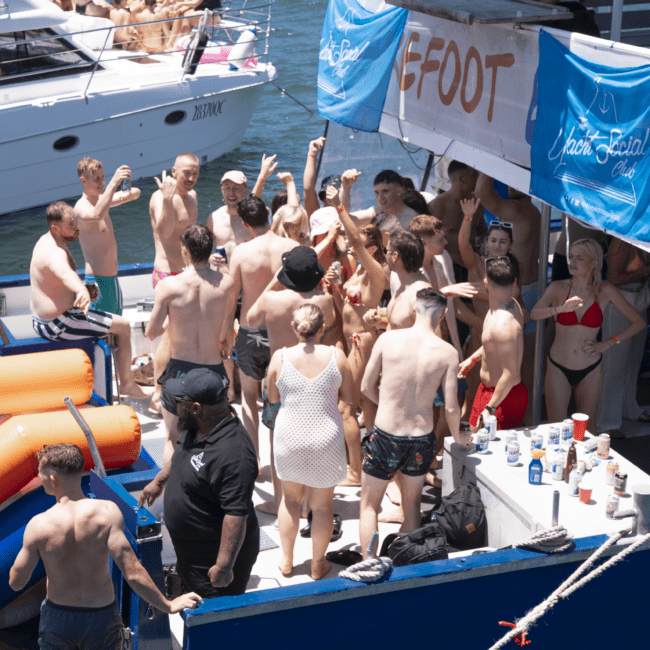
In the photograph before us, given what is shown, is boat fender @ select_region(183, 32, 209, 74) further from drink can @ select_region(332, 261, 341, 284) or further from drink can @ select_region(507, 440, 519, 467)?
drink can @ select_region(507, 440, 519, 467)

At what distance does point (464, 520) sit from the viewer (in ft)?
16.1

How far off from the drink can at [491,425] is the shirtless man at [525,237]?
113 cm

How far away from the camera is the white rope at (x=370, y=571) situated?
3.64 m

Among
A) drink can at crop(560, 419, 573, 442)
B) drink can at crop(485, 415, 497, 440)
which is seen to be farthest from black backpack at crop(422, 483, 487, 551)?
drink can at crop(560, 419, 573, 442)

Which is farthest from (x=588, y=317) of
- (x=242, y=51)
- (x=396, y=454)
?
(x=242, y=51)

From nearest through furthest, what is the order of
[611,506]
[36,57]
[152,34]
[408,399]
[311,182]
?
[611,506] < [408,399] < [311,182] < [36,57] < [152,34]

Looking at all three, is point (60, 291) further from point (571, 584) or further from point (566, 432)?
point (571, 584)

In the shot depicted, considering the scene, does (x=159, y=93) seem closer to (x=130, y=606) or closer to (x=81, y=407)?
(x=81, y=407)

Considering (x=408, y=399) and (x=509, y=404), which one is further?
(x=509, y=404)

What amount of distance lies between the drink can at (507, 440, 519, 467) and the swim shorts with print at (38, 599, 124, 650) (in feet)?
7.88

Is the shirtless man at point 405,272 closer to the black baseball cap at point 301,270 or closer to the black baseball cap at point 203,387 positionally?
the black baseball cap at point 301,270

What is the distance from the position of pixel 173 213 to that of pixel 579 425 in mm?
3574

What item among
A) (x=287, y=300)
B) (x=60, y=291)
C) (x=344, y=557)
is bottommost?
(x=344, y=557)

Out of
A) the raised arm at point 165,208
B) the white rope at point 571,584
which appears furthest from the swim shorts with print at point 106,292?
the white rope at point 571,584
